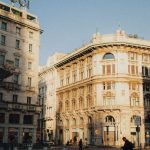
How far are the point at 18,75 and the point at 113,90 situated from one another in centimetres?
1942

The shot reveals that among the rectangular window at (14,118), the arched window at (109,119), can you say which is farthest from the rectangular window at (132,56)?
the rectangular window at (14,118)

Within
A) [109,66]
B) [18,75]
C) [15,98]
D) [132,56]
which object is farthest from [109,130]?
[18,75]

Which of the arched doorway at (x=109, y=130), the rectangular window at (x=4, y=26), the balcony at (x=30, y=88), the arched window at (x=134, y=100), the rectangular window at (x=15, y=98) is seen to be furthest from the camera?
the arched window at (x=134, y=100)

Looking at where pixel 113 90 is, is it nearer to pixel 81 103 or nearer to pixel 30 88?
pixel 81 103

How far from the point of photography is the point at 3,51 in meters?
54.8

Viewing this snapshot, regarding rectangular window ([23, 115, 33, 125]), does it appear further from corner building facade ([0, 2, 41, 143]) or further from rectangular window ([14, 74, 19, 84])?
rectangular window ([14, 74, 19, 84])

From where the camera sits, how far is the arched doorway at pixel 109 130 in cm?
6124

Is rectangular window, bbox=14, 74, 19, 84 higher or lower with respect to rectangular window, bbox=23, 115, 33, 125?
higher

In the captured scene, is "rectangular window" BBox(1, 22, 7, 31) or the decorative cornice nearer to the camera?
"rectangular window" BBox(1, 22, 7, 31)

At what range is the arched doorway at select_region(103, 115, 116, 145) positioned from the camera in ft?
201

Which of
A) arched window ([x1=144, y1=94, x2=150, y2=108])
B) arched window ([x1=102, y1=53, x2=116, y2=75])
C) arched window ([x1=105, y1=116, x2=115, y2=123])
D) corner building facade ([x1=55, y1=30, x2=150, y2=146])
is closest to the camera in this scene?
corner building facade ([x1=55, y1=30, x2=150, y2=146])

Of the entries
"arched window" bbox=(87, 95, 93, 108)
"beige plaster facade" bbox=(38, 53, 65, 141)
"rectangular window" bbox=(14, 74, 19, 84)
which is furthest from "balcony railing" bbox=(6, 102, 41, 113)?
"beige plaster facade" bbox=(38, 53, 65, 141)

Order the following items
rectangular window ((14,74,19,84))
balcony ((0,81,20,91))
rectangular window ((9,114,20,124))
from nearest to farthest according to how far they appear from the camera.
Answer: balcony ((0,81,20,91)) → rectangular window ((9,114,20,124)) → rectangular window ((14,74,19,84))

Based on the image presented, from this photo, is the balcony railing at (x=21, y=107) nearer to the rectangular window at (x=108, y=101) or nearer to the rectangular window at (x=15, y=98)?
the rectangular window at (x=15, y=98)
